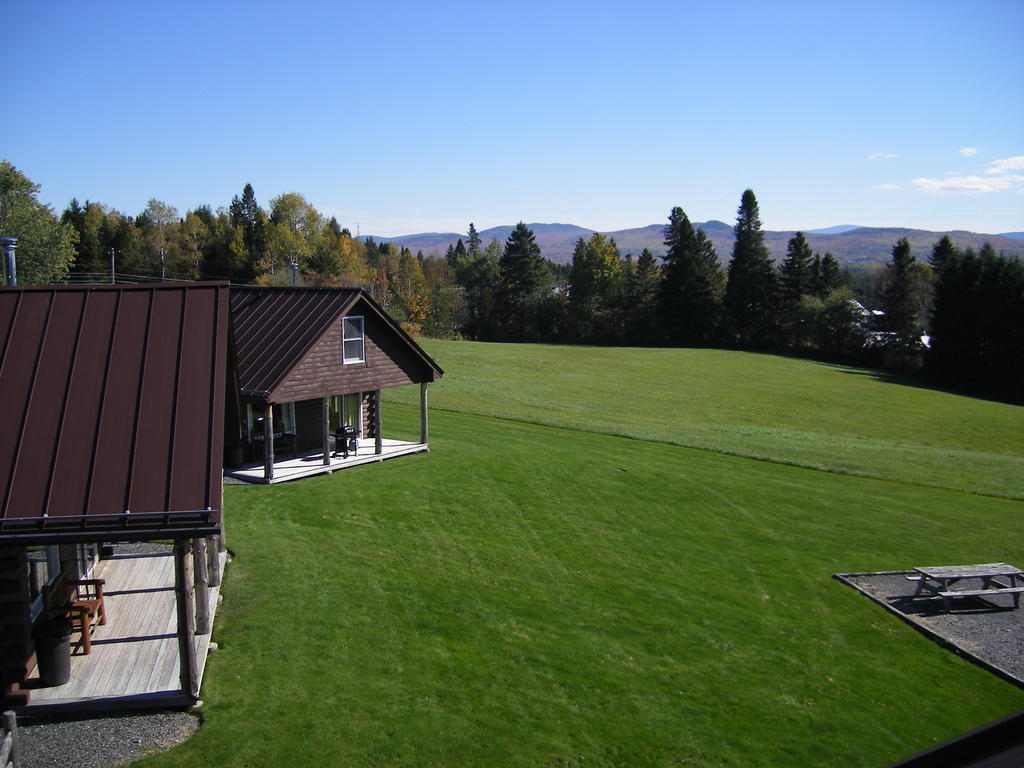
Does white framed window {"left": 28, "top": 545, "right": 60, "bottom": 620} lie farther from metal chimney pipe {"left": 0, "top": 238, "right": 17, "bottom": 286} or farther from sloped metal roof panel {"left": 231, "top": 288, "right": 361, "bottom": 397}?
sloped metal roof panel {"left": 231, "top": 288, "right": 361, "bottom": 397}

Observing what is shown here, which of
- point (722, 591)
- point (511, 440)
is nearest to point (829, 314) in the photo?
point (511, 440)

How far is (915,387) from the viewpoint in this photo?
61812mm

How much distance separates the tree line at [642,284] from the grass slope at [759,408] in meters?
7.88

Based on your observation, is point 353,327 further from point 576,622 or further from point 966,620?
point 966,620

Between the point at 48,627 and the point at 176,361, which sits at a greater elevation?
the point at 176,361

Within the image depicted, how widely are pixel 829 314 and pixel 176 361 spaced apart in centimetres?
7814

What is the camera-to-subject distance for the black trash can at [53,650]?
10000 millimetres

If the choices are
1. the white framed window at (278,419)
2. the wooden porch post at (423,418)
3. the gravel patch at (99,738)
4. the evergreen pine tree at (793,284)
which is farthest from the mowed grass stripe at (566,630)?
the evergreen pine tree at (793,284)

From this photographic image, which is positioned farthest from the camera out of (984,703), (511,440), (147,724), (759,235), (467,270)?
(467,270)

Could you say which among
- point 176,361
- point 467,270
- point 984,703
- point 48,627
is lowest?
point 984,703

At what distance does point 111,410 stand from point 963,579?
59.6 feet

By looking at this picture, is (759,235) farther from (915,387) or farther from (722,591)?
(722,591)

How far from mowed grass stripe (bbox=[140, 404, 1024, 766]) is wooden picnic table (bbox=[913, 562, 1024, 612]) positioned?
5.30 ft

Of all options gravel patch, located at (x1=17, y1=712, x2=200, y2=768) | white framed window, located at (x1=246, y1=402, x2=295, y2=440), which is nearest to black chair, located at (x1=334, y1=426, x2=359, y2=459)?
white framed window, located at (x1=246, y1=402, x2=295, y2=440)
